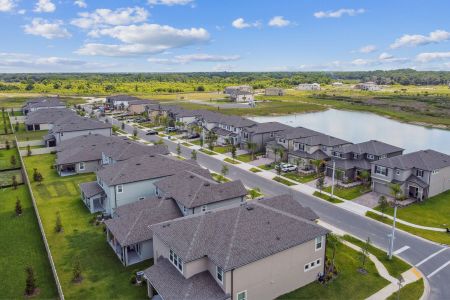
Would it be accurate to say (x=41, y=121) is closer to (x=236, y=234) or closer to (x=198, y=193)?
(x=198, y=193)

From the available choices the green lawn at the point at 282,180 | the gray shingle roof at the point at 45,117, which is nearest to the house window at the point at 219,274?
the green lawn at the point at 282,180

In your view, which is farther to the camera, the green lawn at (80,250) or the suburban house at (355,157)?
the suburban house at (355,157)

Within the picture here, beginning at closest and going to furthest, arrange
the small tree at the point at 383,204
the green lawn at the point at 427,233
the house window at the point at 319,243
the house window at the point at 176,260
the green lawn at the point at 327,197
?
the house window at the point at 176,260
the house window at the point at 319,243
the green lawn at the point at 427,233
the small tree at the point at 383,204
the green lawn at the point at 327,197

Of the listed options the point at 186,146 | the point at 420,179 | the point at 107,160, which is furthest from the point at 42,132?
the point at 420,179

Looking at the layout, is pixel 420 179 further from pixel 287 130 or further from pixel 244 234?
pixel 244 234

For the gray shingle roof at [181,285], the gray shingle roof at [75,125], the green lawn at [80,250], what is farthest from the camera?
the gray shingle roof at [75,125]

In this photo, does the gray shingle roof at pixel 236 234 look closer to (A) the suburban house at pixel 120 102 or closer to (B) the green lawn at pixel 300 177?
(B) the green lawn at pixel 300 177

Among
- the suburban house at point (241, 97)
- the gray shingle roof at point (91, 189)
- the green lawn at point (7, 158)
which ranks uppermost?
the suburban house at point (241, 97)
